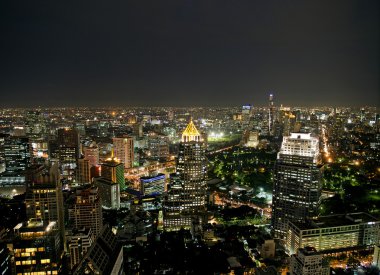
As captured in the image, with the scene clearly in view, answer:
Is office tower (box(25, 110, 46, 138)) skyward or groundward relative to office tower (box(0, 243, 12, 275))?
skyward

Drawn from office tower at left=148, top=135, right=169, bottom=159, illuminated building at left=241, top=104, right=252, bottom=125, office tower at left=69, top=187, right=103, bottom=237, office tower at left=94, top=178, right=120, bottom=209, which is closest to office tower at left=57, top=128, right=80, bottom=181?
office tower at left=94, top=178, right=120, bottom=209

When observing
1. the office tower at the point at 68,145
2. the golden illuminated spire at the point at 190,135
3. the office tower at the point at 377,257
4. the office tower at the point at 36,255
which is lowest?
the office tower at the point at 377,257

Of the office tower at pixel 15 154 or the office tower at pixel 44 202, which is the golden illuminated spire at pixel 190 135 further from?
the office tower at pixel 15 154

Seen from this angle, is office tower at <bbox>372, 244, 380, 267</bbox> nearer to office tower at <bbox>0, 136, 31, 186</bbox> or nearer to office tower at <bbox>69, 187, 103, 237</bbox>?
office tower at <bbox>69, 187, 103, 237</bbox>

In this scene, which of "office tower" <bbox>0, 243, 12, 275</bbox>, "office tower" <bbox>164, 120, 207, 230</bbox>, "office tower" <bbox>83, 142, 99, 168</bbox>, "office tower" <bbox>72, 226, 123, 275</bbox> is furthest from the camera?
"office tower" <bbox>83, 142, 99, 168</bbox>

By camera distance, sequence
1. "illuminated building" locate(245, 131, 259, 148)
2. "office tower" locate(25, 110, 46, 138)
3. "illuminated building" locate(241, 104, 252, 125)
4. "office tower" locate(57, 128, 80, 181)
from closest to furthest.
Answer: "office tower" locate(57, 128, 80, 181), "office tower" locate(25, 110, 46, 138), "illuminated building" locate(245, 131, 259, 148), "illuminated building" locate(241, 104, 252, 125)

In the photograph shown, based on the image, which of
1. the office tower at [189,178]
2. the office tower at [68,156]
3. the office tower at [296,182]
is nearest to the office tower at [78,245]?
the office tower at [189,178]

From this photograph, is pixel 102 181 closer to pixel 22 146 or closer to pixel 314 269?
pixel 22 146
